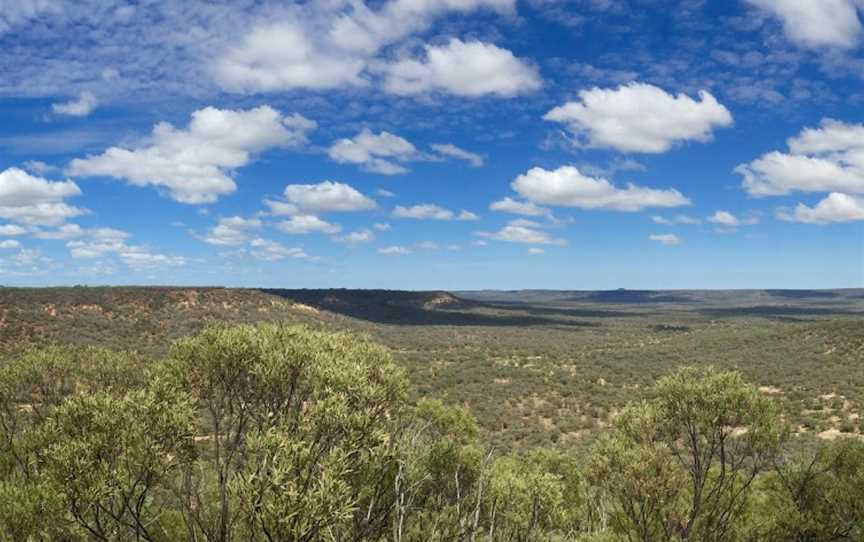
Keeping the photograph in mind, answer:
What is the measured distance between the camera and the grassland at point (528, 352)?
57.2 meters

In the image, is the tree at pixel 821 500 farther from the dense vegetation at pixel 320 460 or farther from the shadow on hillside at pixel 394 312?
the shadow on hillside at pixel 394 312

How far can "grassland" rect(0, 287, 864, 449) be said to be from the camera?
188 feet

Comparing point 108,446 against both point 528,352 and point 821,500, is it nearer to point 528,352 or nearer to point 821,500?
point 821,500

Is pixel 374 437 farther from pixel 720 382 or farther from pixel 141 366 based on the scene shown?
pixel 720 382

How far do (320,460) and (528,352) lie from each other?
90.0 metres

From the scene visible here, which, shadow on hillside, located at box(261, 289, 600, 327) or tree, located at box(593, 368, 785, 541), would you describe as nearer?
tree, located at box(593, 368, 785, 541)

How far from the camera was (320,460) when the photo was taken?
1545 cm

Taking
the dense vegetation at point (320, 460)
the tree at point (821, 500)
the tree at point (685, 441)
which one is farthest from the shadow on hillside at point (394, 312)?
the tree at point (685, 441)

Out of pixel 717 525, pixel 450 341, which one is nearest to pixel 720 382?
pixel 717 525

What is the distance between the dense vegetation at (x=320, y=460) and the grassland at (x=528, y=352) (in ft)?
74.3

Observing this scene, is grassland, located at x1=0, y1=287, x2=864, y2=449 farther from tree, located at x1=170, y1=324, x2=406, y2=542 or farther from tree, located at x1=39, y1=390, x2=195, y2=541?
tree, located at x1=39, y1=390, x2=195, y2=541

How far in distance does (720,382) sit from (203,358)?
1973 centimetres

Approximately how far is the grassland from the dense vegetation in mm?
22662

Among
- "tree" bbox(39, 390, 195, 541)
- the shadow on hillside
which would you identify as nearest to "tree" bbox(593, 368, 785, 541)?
"tree" bbox(39, 390, 195, 541)
